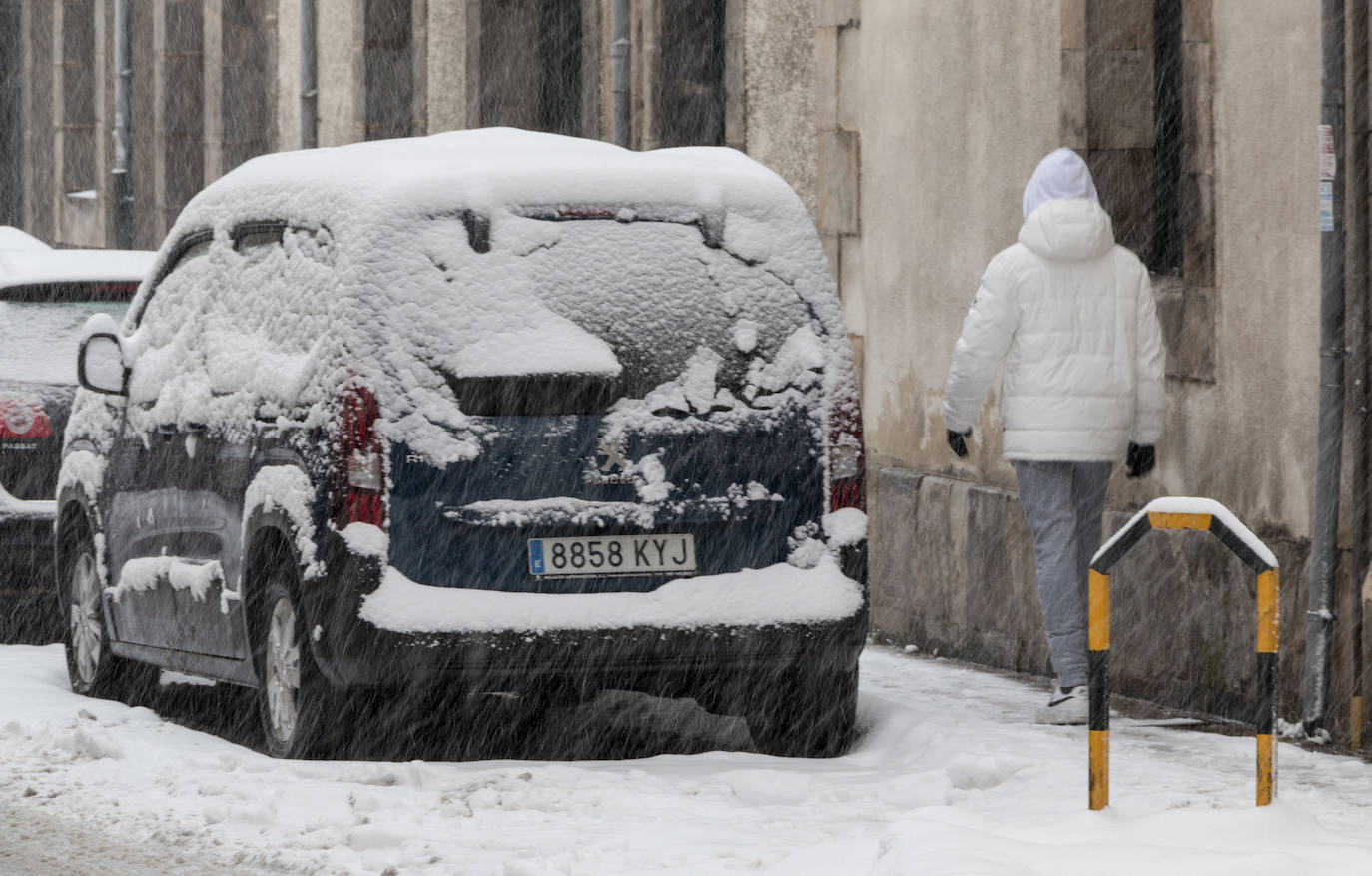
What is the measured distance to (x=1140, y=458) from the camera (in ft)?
30.3

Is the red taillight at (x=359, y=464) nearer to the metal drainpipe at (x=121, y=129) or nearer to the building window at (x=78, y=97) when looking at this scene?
the metal drainpipe at (x=121, y=129)

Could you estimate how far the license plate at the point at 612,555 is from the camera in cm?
776

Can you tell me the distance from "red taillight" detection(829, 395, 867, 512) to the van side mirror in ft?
9.11

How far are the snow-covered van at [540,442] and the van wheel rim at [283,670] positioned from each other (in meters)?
0.01

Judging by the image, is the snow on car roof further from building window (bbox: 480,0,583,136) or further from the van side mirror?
building window (bbox: 480,0,583,136)

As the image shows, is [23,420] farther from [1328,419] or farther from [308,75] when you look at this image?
[308,75]

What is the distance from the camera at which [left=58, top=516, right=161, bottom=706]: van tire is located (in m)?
9.80

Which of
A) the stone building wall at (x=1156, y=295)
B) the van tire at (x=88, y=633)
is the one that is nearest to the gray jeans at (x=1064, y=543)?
the stone building wall at (x=1156, y=295)

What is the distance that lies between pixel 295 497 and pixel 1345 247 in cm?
354

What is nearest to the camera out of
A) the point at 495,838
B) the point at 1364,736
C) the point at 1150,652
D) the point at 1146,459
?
the point at 495,838

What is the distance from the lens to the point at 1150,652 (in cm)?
987

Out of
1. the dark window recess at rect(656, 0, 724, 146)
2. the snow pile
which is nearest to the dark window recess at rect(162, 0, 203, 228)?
the dark window recess at rect(656, 0, 724, 146)

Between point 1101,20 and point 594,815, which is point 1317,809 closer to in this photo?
point 594,815

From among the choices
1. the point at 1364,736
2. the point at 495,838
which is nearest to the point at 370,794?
the point at 495,838
